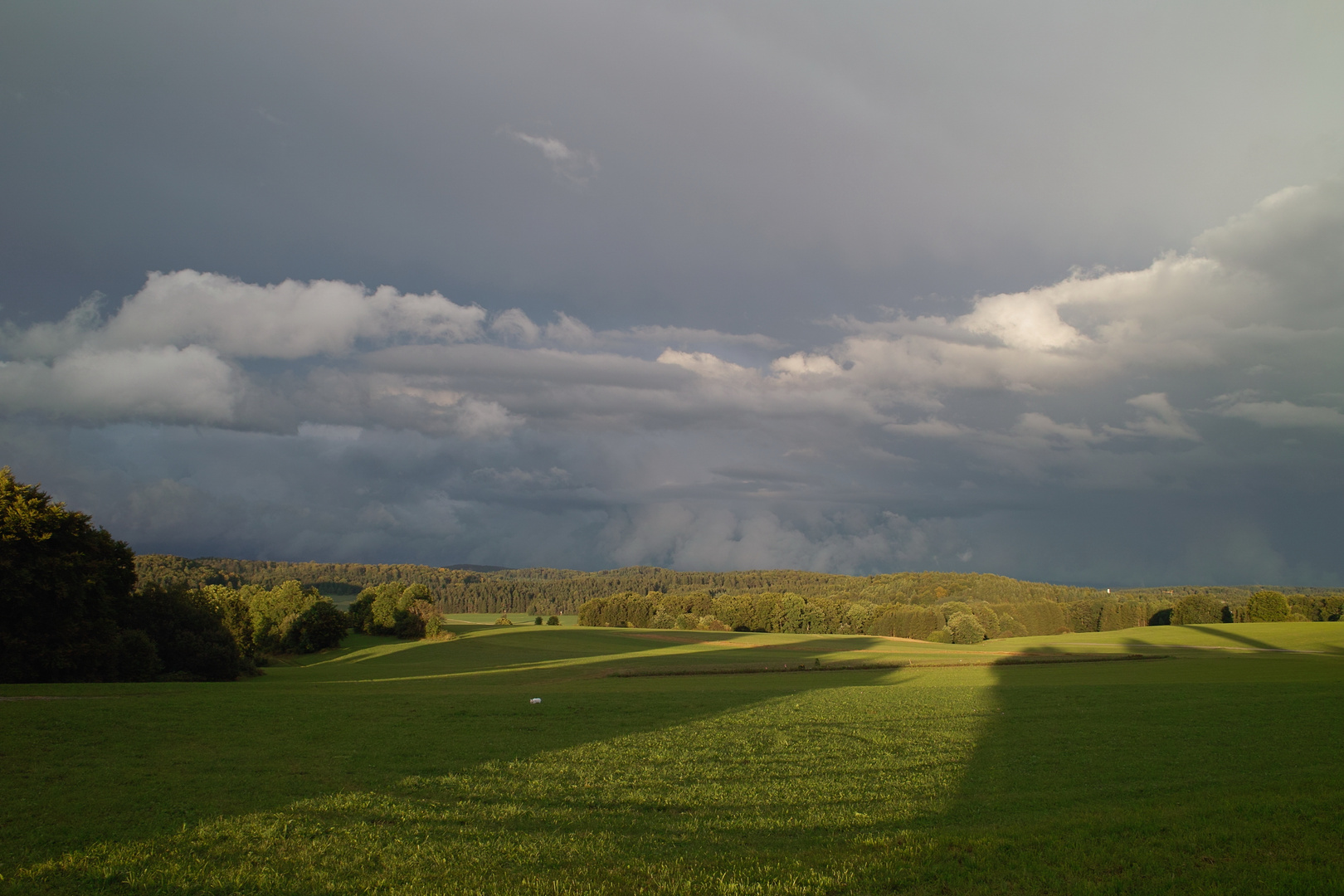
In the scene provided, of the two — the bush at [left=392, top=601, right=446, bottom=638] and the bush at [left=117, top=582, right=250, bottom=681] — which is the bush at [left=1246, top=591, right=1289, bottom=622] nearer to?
the bush at [left=392, top=601, right=446, bottom=638]

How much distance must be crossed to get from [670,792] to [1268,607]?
14095 cm

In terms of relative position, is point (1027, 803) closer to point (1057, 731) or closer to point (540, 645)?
point (1057, 731)

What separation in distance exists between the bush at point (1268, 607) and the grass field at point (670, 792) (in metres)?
107

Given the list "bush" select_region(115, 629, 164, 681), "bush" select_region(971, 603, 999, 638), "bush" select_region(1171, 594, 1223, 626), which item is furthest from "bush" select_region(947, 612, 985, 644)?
"bush" select_region(115, 629, 164, 681)

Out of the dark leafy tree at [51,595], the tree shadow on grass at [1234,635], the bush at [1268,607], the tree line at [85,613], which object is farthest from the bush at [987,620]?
the dark leafy tree at [51,595]

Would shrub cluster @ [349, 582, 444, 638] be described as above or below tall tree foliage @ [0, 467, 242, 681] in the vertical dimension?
below

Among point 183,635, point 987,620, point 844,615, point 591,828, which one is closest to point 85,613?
point 183,635

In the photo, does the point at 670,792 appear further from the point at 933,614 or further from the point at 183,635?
the point at 933,614

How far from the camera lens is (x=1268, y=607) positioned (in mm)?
115500

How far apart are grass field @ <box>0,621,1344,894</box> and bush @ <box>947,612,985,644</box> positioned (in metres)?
80.6

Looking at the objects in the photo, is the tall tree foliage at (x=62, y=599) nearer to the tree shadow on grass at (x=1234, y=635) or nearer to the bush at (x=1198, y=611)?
the tree shadow on grass at (x=1234, y=635)

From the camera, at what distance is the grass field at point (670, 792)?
998cm

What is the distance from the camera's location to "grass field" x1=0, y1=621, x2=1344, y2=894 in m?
9.98

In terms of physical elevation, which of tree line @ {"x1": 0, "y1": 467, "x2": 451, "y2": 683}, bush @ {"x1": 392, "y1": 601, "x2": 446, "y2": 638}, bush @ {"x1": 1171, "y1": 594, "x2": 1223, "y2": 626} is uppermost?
tree line @ {"x1": 0, "y1": 467, "x2": 451, "y2": 683}
